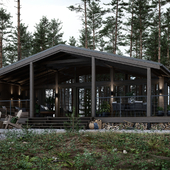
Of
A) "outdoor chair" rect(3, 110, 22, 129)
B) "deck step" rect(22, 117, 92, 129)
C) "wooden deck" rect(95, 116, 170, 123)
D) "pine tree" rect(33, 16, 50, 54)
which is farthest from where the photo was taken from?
"pine tree" rect(33, 16, 50, 54)

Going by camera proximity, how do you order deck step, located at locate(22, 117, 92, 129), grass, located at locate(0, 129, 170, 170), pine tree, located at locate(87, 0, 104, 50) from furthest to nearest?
pine tree, located at locate(87, 0, 104, 50)
deck step, located at locate(22, 117, 92, 129)
grass, located at locate(0, 129, 170, 170)

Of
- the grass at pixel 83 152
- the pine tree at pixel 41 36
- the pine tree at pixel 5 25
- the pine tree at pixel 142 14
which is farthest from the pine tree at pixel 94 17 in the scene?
the grass at pixel 83 152

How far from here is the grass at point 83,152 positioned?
17.0 feet

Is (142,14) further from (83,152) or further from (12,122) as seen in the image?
(83,152)

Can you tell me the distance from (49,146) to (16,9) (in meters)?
16.3

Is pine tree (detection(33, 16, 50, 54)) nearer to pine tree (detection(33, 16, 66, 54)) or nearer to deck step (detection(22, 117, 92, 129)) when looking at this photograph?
pine tree (detection(33, 16, 66, 54))

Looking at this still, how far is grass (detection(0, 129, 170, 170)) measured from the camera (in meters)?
5.19

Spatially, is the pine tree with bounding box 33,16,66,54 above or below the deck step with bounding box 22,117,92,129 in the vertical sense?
above

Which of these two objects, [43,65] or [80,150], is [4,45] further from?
[80,150]

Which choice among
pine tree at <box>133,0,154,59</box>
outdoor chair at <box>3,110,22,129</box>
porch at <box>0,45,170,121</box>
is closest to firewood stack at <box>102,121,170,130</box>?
porch at <box>0,45,170,121</box>

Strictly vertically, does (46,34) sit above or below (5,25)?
below

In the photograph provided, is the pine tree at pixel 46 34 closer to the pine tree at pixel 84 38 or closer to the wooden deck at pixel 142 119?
the pine tree at pixel 84 38

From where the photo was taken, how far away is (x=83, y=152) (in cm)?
600

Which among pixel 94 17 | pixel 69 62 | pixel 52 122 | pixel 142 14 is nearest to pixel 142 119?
pixel 52 122
